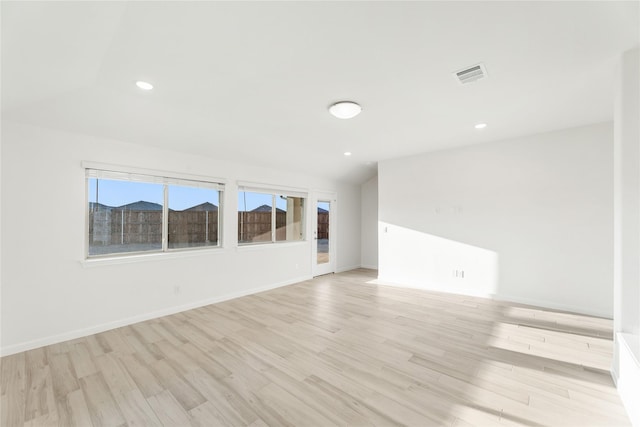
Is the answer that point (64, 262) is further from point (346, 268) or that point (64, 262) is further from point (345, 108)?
point (346, 268)

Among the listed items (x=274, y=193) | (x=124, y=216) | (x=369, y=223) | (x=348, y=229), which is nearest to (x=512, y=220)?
(x=369, y=223)

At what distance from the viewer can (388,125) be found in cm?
359

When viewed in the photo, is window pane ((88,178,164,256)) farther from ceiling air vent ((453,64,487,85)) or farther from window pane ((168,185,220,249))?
ceiling air vent ((453,64,487,85))

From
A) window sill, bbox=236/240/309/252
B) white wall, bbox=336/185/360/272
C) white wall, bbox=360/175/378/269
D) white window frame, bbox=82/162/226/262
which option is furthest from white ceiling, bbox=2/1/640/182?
white wall, bbox=360/175/378/269

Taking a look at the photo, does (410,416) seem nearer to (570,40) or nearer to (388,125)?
(570,40)

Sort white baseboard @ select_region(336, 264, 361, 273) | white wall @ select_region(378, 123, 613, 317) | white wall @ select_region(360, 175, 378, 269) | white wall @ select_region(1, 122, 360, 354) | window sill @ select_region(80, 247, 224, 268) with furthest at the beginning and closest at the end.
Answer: white wall @ select_region(360, 175, 378, 269), white baseboard @ select_region(336, 264, 361, 273), white wall @ select_region(378, 123, 613, 317), window sill @ select_region(80, 247, 224, 268), white wall @ select_region(1, 122, 360, 354)

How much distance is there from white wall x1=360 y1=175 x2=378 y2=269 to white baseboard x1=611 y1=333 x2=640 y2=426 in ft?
17.3

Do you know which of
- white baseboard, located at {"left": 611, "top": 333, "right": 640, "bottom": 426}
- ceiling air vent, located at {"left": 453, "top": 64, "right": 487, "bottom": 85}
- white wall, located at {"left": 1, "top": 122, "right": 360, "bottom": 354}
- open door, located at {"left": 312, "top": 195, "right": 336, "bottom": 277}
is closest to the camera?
white baseboard, located at {"left": 611, "top": 333, "right": 640, "bottom": 426}

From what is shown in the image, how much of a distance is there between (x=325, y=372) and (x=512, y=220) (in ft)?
12.8

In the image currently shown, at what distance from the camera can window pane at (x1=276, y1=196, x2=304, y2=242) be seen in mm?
5636

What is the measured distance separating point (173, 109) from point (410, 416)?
145 inches

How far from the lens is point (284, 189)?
550 cm

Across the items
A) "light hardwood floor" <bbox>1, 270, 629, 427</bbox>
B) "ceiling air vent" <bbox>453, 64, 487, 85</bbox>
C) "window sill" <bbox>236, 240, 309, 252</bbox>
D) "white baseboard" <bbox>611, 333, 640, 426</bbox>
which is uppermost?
"ceiling air vent" <bbox>453, 64, 487, 85</bbox>

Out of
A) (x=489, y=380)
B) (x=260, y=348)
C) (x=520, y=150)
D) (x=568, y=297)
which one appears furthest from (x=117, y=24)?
(x=568, y=297)
